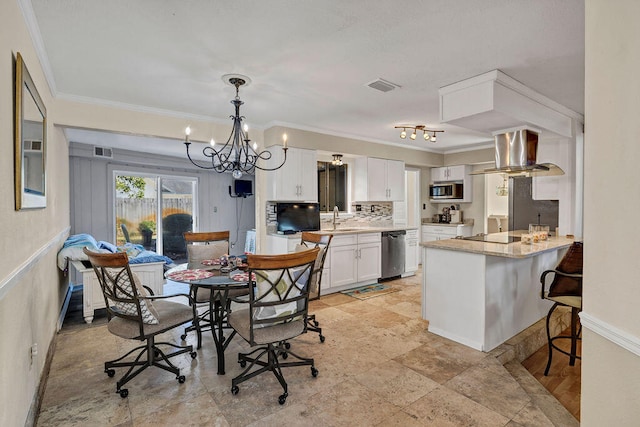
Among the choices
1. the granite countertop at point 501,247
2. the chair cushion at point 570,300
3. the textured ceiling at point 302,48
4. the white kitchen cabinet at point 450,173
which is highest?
the textured ceiling at point 302,48

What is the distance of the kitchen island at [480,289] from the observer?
9.23ft

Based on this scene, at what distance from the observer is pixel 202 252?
3.44 metres

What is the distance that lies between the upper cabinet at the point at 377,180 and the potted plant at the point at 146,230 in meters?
4.19

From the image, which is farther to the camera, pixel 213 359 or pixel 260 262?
pixel 213 359

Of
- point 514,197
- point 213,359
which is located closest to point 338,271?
point 213,359

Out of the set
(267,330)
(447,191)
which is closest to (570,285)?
(267,330)

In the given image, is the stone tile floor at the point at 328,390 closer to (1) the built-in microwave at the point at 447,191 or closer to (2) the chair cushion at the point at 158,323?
(2) the chair cushion at the point at 158,323

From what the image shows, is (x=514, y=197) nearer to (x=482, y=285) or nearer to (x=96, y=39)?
(x=482, y=285)

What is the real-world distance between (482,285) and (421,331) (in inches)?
32.4

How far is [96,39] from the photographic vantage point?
2.22m

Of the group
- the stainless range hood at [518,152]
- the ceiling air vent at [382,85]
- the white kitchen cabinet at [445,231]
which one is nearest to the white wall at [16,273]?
A: the ceiling air vent at [382,85]

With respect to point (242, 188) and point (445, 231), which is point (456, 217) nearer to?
point (445, 231)

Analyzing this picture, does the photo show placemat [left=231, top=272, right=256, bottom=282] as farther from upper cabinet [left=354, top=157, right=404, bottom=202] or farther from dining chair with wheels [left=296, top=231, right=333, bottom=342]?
upper cabinet [left=354, top=157, right=404, bottom=202]

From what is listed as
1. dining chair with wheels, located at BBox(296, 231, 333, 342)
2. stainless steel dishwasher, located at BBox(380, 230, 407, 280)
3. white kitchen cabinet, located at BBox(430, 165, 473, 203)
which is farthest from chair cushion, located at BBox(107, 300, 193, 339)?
white kitchen cabinet, located at BBox(430, 165, 473, 203)
